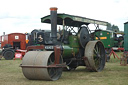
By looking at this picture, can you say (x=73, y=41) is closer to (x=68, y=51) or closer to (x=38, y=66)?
(x=68, y=51)

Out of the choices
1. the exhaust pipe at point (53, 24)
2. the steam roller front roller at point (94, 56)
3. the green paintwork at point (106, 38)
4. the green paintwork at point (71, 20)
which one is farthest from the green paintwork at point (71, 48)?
the green paintwork at point (106, 38)

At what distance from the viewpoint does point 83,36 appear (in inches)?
387

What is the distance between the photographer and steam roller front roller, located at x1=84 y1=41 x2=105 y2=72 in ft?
30.6

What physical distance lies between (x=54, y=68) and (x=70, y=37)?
7.04 ft

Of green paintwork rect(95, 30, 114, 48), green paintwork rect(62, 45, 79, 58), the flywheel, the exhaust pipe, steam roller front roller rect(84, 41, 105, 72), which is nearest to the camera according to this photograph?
the exhaust pipe

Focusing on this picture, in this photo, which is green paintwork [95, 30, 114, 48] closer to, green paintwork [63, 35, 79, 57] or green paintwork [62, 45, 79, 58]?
green paintwork [63, 35, 79, 57]

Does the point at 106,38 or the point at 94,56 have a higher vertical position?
the point at 106,38

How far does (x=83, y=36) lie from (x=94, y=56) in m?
0.93

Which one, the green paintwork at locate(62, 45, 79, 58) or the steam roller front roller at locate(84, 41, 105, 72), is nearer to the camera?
the green paintwork at locate(62, 45, 79, 58)

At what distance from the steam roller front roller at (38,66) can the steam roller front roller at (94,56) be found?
2.14 m

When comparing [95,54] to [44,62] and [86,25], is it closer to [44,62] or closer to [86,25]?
[86,25]

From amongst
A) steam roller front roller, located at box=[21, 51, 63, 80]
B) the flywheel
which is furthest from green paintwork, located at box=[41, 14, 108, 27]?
steam roller front roller, located at box=[21, 51, 63, 80]

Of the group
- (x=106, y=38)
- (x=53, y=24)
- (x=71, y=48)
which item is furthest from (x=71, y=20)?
(x=106, y=38)

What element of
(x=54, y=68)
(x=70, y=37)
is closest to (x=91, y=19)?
(x=70, y=37)
